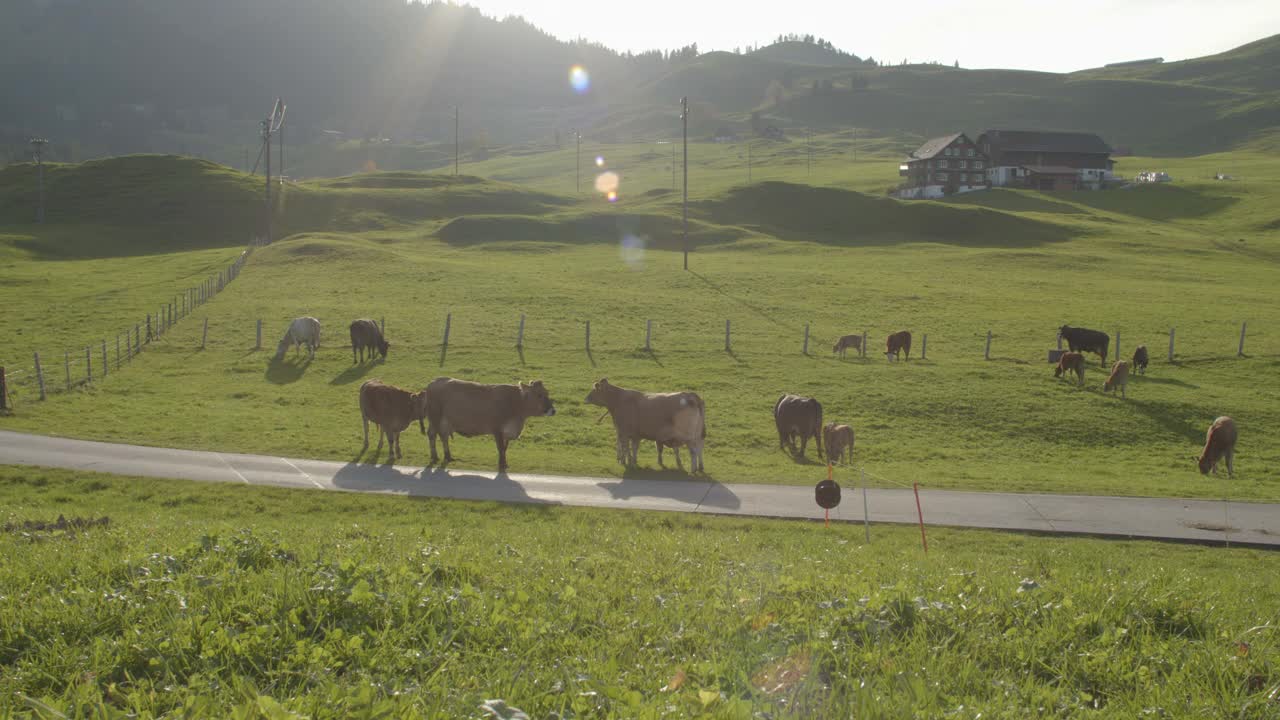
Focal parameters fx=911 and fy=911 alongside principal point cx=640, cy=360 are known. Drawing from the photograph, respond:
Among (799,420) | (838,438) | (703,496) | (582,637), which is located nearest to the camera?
(582,637)

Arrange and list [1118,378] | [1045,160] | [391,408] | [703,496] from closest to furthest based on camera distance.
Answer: [703,496] < [391,408] < [1118,378] < [1045,160]

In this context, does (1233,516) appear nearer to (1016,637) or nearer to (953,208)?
(1016,637)

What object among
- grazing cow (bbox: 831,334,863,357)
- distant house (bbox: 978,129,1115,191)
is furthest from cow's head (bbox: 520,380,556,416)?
distant house (bbox: 978,129,1115,191)

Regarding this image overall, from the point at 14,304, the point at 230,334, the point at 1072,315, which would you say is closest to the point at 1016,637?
the point at 230,334

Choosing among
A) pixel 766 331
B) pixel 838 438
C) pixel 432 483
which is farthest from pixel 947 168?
pixel 432 483

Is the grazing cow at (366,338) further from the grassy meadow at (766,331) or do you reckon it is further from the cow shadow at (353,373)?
the grassy meadow at (766,331)

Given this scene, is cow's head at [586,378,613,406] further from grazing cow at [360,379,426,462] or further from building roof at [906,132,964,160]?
building roof at [906,132,964,160]

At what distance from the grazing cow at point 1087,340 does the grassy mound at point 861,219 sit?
46.7 meters

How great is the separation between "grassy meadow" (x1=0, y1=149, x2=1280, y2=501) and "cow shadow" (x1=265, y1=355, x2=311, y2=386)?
0.64 ft

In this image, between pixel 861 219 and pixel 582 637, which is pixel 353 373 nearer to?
pixel 582 637

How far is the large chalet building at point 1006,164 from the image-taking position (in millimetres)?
128750

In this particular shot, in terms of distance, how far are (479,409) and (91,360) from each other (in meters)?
23.4

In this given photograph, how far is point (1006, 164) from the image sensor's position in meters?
134

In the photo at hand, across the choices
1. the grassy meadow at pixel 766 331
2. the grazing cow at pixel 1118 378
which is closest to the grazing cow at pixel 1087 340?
the grassy meadow at pixel 766 331
